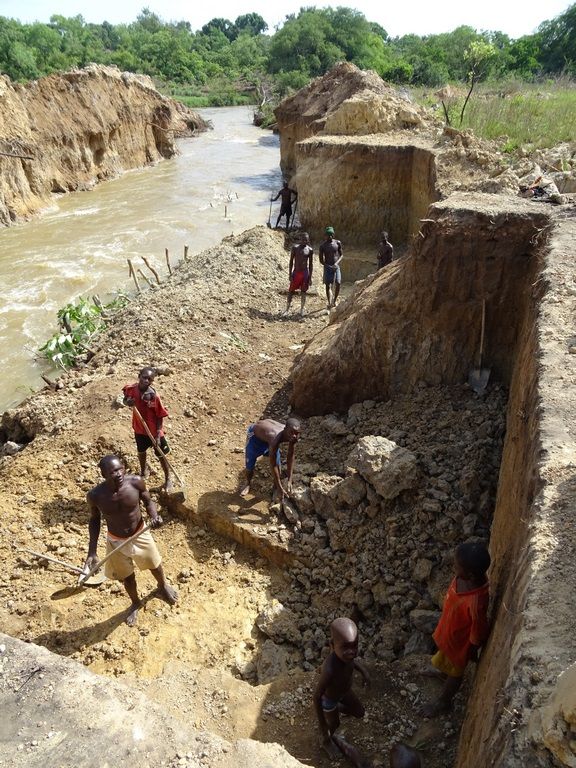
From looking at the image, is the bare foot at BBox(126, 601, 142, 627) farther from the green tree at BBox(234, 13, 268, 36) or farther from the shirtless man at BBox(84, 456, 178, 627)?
the green tree at BBox(234, 13, 268, 36)

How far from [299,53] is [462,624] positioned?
158 ft

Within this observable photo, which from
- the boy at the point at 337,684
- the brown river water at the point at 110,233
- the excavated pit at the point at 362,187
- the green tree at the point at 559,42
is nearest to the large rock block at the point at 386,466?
the boy at the point at 337,684

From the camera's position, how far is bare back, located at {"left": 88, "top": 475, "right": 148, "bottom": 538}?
4.35 m

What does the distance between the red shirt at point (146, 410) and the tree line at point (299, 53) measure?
46.6 ft

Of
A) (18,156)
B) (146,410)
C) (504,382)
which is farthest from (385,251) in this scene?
(18,156)

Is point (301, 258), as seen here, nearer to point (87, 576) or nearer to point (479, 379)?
point (479, 379)

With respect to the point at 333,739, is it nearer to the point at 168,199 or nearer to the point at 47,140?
the point at 168,199

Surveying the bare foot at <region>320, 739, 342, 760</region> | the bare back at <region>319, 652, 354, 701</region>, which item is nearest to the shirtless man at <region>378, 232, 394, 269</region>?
the bare back at <region>319, 652, 354, 701</region>

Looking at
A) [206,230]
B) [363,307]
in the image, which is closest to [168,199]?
[206,230]

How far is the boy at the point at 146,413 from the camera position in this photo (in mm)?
5633

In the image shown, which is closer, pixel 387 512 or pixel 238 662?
pixel 238 662

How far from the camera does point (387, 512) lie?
497 centimetres

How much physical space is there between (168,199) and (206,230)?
16.1ft

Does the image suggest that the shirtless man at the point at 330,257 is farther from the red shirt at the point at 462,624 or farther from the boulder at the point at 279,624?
the red shirt at the point at 462,624
